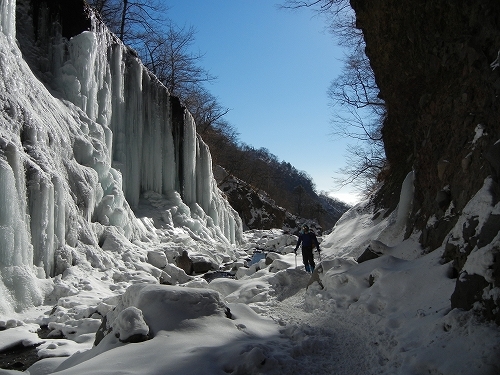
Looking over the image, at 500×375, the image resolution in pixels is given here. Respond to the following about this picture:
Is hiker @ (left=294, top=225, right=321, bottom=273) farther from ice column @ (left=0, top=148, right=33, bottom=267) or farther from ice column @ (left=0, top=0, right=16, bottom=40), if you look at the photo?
ice column @ (left=0, top=0, right=16, bottom=40)

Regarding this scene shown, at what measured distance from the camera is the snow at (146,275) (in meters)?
3.76

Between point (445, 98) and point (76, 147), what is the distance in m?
8.43

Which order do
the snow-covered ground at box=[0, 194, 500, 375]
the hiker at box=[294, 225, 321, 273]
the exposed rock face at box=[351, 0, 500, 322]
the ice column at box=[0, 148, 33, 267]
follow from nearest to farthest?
the snow-covered ground at box=[0, 194, 500, 375] < the exposed rock face at box=[351, 0, 500, 322] < the ice column at box=[0, 148, 33, 267] < the hiker at box=[294, 225, 321, 273]

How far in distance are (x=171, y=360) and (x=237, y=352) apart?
58cm

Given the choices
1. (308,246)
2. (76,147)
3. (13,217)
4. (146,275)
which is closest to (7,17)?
(76,147)

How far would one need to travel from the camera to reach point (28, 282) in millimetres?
6996

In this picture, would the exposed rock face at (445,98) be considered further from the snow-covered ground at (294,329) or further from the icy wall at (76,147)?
the icy wall at (76,147)

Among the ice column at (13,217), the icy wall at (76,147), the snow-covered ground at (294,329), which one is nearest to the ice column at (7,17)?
the icy wall at (76,147)

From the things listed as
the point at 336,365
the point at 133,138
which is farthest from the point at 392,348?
the point at 133,138

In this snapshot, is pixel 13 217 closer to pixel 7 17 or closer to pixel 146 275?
pixel 146 275

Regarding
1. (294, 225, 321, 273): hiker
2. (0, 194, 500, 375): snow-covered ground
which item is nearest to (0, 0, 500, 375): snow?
(0, 194, 500, 375): snow-covered ground

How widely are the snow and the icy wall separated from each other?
0.13ft

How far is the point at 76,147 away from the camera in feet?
35.7

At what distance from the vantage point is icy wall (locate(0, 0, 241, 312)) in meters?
7.46
